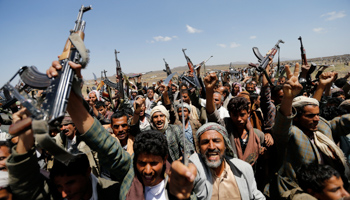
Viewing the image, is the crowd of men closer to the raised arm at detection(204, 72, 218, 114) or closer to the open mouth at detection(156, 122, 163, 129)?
the raised arm at detection(204, 72, 218, 114)

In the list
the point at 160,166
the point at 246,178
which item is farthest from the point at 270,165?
the point at 160,166

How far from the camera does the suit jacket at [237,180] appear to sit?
2.21 m

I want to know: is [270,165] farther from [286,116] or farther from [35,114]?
[35,114]

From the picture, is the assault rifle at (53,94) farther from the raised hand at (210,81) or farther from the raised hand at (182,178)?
the raised hand at (210,81)

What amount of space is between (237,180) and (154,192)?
3.65ft

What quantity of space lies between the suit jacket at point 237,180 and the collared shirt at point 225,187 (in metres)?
0.05

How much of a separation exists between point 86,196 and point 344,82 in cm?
938

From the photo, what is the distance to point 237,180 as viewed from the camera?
2.32m


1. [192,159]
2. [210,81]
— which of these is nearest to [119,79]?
[210,81]

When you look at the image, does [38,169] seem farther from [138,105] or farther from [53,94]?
[138,105]

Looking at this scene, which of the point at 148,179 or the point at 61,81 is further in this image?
the point at 148,179

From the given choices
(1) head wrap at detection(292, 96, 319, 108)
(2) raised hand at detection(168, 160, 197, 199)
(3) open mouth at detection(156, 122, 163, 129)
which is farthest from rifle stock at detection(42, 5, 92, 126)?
(1) head wrap at detection(292, 96, 319, 108)

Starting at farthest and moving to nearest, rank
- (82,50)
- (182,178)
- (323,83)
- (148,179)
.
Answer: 1. (323,83)
2. (148,179)
3. (82,50)
4. (182,178)

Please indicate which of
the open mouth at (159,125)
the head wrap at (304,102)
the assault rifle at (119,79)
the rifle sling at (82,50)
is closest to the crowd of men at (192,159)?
the head wrap at (304,102)
